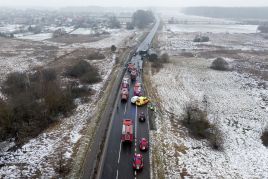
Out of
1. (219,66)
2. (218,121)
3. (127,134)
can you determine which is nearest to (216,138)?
(218,121)

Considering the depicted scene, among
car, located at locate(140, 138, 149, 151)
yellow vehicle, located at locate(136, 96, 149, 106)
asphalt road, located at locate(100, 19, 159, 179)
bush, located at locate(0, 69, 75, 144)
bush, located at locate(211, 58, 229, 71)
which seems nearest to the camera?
asphalt road, located at locate(100, 19, 159, 179)

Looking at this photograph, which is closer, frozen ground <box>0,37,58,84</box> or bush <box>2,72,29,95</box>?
bush <box>2,72,29,95</box>

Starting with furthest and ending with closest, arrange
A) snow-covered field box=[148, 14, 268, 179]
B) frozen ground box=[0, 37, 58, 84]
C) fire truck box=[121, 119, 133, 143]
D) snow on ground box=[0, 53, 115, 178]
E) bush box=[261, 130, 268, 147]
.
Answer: frozen ground box=[0, 37, 58, 84], bush box=[261, 130, 268, 147], fire truck box=[121, 119, 133, 143], snow-covered field box=[148, 14, 268, 179], snow on ground box=[0, 53, 115, 178]

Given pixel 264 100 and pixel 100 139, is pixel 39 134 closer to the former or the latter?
pixel 100 139

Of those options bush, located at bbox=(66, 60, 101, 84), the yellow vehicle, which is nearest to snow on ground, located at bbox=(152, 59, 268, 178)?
the yellow vehicle

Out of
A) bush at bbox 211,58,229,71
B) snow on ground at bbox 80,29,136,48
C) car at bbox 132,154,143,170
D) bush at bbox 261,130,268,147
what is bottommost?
bush at bbox 261,130,268,147

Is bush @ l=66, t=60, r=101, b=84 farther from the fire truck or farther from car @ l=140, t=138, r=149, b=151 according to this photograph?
car @ l=140, t=138, r=149, b=151
